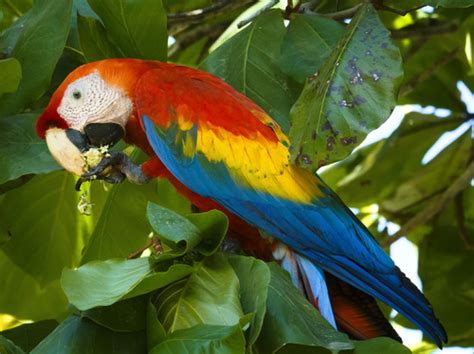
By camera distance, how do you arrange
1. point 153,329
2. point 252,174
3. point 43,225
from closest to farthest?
point 153,329 < point 252,174 < point 43,225

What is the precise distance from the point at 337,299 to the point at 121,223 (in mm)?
516

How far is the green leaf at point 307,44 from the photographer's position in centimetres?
213

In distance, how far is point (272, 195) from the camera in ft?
6.94

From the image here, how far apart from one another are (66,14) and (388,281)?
2.75ft

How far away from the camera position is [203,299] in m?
1.73

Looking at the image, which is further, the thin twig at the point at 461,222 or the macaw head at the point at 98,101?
the thin twig at the point at 461,222

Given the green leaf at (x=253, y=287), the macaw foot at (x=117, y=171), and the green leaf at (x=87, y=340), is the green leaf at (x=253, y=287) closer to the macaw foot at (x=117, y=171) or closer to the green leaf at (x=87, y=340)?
the green leaf at (x=87, y=340)

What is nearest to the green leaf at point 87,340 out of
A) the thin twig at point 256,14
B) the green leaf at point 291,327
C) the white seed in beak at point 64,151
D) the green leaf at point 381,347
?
the green leaf at point 291,327

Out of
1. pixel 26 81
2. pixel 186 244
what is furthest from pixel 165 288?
pixel 26 81

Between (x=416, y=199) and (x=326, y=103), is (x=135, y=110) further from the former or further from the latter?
(x=416, y=199)

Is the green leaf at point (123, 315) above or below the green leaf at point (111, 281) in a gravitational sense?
below

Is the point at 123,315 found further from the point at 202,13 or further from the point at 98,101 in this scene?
the point at 202,13

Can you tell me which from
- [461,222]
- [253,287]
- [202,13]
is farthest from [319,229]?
[461,222]

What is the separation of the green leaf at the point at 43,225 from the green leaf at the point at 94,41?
0.34 metres
